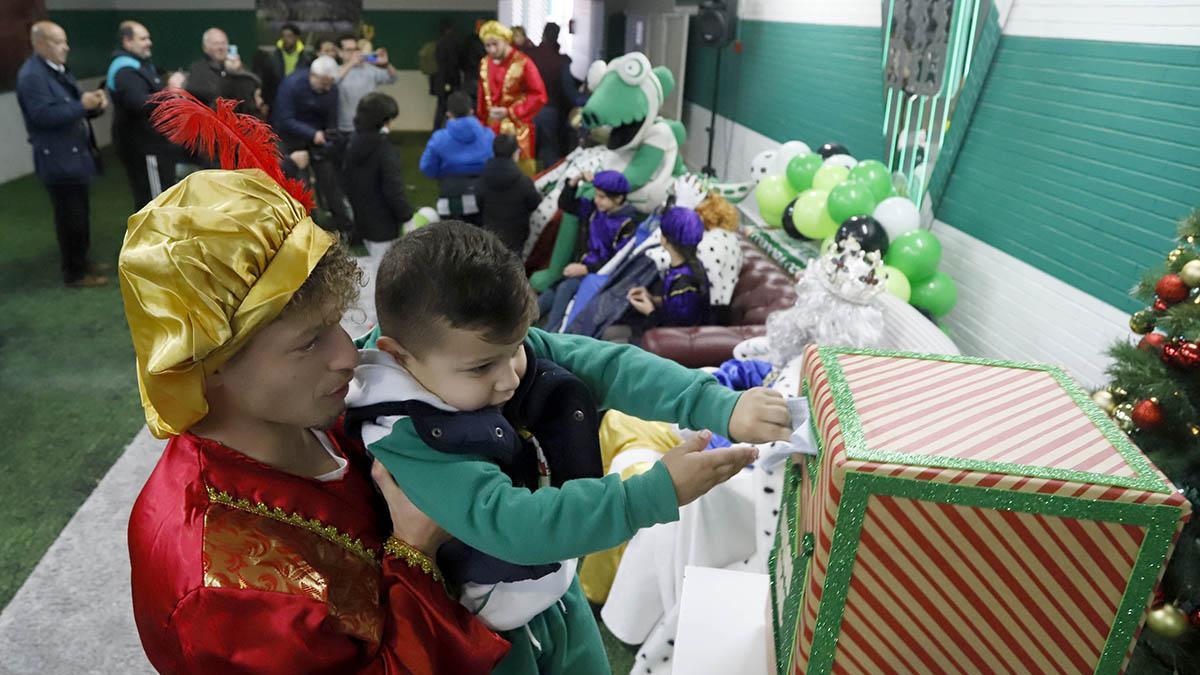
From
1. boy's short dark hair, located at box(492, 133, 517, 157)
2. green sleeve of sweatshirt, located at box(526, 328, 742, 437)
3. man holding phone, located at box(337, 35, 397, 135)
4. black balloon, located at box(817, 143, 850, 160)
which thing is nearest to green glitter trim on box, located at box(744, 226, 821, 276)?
black balloon, located at box(817, 143, 850, 160)

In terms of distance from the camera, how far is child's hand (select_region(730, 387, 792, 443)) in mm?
994

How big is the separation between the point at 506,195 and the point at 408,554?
3919 mm

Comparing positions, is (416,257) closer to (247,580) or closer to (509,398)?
(509,398)

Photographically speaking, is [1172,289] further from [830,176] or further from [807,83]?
[807,83]

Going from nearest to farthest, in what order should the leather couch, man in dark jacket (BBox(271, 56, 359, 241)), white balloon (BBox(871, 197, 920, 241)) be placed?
1. the leather couch
2. white balloon (BBox(871, 197, 920, 241))
3. man in dark jacket (BBox(271, 56, 359, 241))

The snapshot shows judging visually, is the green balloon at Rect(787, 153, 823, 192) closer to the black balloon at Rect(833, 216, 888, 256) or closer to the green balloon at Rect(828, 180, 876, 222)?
the green balloon at Rect(828, 180, 876, 222)

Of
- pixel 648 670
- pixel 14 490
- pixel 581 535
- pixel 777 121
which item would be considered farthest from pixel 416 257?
pixel 777 121

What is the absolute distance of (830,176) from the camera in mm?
4203

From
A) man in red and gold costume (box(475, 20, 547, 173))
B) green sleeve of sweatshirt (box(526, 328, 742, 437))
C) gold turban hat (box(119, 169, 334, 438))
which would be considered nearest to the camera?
gold turban hat (box(119, 169, 334, 438))

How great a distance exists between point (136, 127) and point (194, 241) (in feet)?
17.4

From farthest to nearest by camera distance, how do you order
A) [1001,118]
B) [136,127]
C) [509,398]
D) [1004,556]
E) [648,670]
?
1. [136,127]
2. [1001,118]
3. [648,670]
4. [509,398]
5. [1004,556]

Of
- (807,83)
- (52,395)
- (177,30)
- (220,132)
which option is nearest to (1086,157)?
(220,132)

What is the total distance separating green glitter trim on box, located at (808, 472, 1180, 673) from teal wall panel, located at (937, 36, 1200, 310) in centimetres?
207

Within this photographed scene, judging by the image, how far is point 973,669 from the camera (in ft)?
2.78
